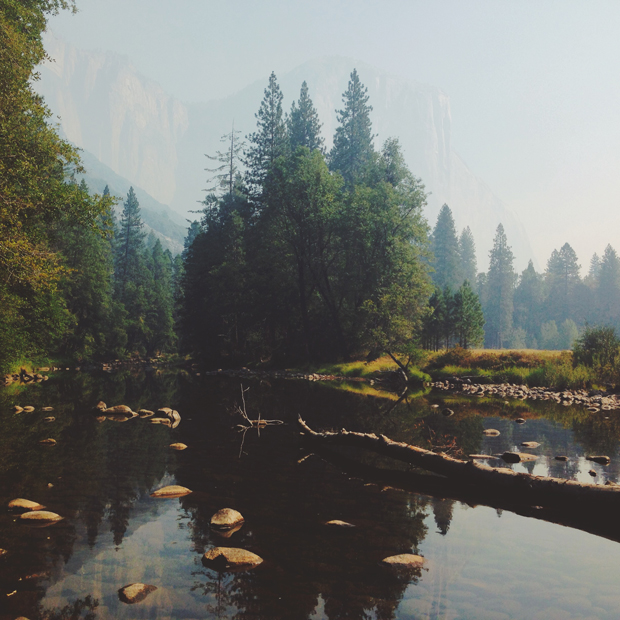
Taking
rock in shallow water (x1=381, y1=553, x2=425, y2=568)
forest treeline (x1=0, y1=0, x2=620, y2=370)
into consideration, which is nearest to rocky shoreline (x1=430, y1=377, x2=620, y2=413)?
forest treeline (x1=0, y1=0, x2=620, y2=370)

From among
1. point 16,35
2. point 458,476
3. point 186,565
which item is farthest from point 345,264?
point 186,565

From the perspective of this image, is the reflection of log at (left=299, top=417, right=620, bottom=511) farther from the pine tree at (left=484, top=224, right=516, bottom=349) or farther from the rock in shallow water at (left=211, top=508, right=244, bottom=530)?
the pine tree at (left=484, top=224, right=516, bottom=349)

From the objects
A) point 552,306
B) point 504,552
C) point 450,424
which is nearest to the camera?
point 504,552

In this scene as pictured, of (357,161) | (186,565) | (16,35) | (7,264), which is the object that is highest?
(357,161)

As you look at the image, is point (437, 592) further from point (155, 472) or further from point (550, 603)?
point (155, 472)

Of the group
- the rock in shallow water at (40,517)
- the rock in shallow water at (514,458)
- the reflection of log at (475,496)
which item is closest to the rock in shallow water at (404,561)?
the reflection of log at (475,496)

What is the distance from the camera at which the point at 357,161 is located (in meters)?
61.9

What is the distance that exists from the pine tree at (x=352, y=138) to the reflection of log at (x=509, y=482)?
2187 inches

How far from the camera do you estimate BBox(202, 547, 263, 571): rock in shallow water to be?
16.1 feet

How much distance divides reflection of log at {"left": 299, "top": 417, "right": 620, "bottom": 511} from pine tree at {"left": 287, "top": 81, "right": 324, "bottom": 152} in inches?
2235

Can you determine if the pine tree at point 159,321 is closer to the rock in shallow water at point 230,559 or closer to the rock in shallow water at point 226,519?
the rock in shallow water at point 226,519

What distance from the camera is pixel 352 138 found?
205 ft

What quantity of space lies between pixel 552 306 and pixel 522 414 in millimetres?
101406

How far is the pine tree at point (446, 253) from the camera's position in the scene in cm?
9754
